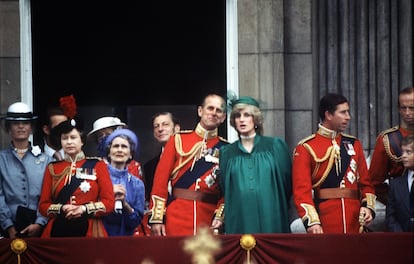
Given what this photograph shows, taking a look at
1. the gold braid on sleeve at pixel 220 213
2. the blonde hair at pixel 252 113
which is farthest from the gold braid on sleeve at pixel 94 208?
the blonde hair at pixel 252 113

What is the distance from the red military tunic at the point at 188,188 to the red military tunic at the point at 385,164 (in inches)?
60.6

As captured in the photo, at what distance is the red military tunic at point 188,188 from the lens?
13492 mm

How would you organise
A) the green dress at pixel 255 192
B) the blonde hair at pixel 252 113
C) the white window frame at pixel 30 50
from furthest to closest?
the white window frame at pixel 30 50 → the blonde hair at pixel 252 113 → the green dress at pixel 255 192

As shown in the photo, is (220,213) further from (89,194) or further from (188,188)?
(89,194)

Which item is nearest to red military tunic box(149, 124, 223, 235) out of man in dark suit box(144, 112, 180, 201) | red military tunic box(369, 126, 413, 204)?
man in dark suit box(144, 112, 180, 201)

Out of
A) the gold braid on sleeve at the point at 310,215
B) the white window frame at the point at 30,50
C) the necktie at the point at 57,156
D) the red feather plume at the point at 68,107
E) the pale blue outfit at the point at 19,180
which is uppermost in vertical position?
the white window frame at the point at 30,50

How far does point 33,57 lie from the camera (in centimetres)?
1627

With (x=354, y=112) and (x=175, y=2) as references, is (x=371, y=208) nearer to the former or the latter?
(x=354, y=112)

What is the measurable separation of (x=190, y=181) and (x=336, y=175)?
4.50 ft

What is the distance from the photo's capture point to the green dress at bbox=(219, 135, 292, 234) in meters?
13.2

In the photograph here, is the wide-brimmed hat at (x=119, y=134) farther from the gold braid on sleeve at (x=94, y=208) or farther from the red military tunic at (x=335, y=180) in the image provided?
the red military tunic at (x=335, y=180)

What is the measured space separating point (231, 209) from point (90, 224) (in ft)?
4.25

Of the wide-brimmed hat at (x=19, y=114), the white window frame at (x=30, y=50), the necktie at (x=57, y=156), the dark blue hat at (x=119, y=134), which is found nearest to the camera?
the dark blue hat at (x=119, y=134)

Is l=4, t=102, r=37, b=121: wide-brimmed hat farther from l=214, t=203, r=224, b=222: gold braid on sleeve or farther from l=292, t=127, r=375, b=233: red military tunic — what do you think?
l=292, t=127, r=375, b=233: red military tunic
